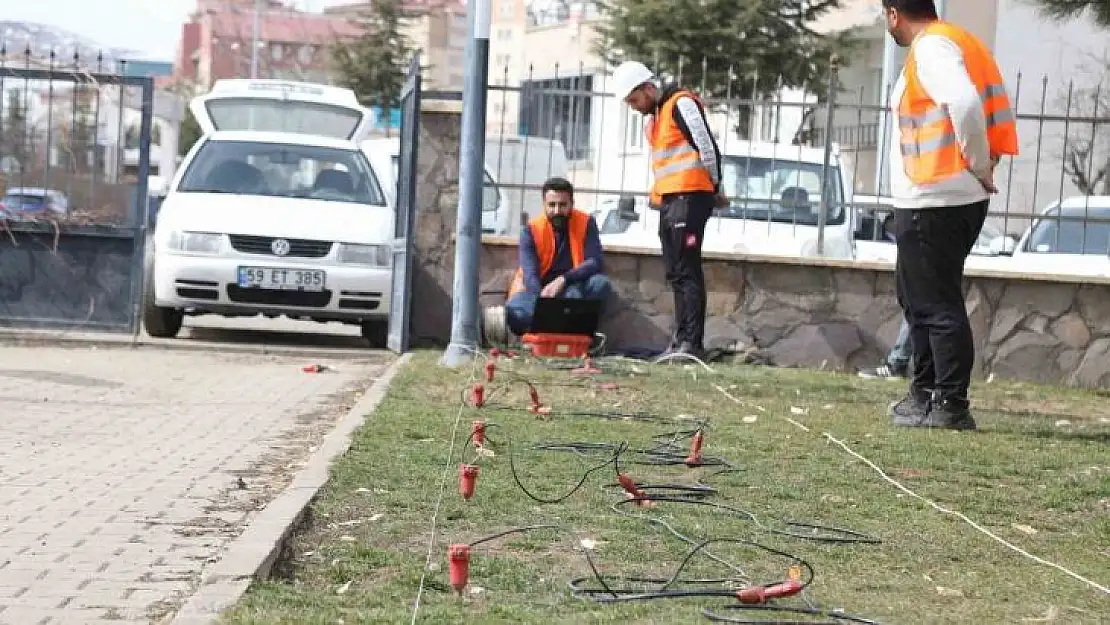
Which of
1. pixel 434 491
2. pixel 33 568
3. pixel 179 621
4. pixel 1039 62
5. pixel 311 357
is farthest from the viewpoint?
pixel 1039 62

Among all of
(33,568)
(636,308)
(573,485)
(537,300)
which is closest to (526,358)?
(537,300)

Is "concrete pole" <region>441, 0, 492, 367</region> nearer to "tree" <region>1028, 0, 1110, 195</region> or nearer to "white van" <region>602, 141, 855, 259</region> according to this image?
"white van" <region>602, 141, 855, 259</region>

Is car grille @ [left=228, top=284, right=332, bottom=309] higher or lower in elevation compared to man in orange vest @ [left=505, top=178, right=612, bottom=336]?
lower

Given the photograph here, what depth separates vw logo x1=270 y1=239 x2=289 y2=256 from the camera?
44.4 feet

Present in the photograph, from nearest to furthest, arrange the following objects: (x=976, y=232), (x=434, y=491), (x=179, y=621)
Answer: (x=179, y=621)
(x=434, y=491)
(x=976, y=232)

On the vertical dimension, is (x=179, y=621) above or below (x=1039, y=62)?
below

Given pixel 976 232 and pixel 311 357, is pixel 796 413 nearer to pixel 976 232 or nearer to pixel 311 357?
pixel 976 232

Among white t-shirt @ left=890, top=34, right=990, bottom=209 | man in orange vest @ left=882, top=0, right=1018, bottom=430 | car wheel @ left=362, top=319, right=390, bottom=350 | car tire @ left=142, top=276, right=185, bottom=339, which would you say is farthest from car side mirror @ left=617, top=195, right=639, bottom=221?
white t-shirt @ left=890, top=34, right=990, bottom=209

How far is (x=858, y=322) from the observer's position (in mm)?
13094

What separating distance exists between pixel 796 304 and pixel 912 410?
425cm

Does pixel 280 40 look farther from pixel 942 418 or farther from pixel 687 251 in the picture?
pixel 942 418

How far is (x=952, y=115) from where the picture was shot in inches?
333

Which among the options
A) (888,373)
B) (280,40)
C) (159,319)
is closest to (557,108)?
(888,373)

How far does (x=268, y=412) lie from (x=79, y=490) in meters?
2.82
